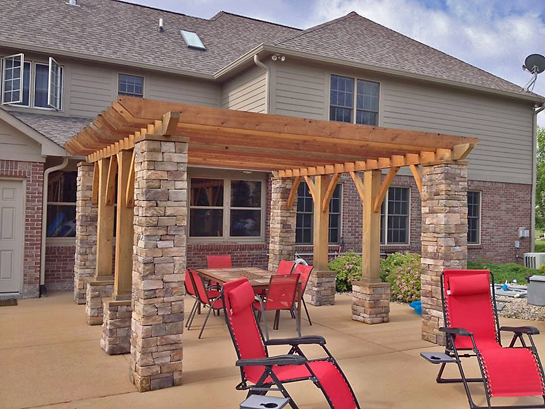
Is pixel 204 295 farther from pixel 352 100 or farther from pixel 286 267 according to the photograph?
pixel 352 100

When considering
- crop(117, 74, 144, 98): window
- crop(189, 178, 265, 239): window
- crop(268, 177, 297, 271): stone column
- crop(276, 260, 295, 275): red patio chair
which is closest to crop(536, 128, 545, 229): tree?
crop(189, 178, 265, 239): window

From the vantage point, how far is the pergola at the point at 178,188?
4.84m

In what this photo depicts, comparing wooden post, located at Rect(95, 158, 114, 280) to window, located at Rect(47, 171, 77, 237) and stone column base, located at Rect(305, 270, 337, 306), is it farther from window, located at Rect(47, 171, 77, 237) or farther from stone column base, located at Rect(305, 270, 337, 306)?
stone column base, located at Rect(305, 270, 337, 306)

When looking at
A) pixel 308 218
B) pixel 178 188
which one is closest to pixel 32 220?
pixel 178 188

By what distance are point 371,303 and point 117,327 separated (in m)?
3.95

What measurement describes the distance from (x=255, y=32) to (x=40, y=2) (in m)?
6.10

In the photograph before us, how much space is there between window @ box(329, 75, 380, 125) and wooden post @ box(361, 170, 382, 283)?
432cm

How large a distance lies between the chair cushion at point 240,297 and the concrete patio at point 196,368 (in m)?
0.89

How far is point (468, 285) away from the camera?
536 centimetres

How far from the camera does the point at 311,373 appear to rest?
12.5ft

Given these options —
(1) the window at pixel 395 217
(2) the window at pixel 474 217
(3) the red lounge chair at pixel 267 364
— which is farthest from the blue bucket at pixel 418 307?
(2) the window at pixel 474 217

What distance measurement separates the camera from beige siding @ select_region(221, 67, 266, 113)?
11.1 metres

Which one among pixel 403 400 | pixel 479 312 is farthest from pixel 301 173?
pixel 403 400

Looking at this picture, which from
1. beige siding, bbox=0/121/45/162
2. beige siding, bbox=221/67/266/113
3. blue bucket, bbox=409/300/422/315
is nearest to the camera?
blue bucket, bbox=409/300/422/315
